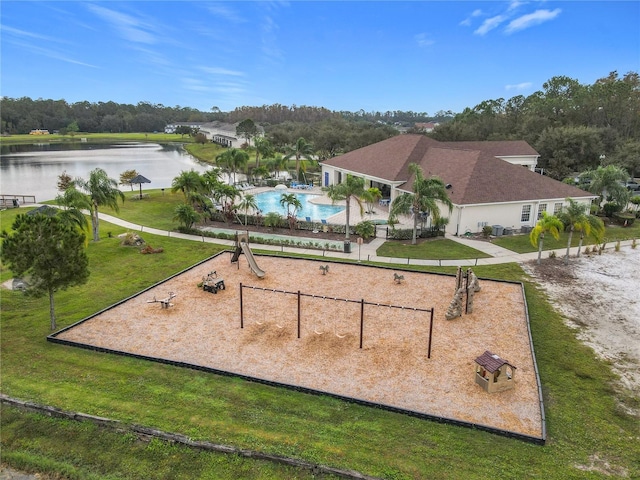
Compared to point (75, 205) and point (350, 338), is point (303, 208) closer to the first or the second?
point (75, 205)

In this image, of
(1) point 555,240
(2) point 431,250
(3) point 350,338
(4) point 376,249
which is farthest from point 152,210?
(1) point 555,240

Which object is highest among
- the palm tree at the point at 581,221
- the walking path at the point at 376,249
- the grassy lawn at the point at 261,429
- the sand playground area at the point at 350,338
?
the palm tree at the point at 581,221

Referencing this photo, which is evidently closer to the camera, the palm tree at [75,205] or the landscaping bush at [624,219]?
the palm tree at [75,205]

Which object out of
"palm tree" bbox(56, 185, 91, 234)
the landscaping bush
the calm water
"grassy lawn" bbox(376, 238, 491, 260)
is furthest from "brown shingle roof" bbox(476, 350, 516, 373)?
the calm water

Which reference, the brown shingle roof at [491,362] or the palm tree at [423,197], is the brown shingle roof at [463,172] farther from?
the brown shingle roof at [491,362]

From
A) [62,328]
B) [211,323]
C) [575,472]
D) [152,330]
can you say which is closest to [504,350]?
[575,472]

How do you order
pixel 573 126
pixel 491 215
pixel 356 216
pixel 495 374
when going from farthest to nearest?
pixel 573 126, pixel 356 216, pixel 491 215, pixel 495 374

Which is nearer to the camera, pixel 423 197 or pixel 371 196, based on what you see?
pixel 423 197

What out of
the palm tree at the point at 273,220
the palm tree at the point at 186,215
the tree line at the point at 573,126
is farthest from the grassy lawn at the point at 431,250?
the tree line at the point at 573,126

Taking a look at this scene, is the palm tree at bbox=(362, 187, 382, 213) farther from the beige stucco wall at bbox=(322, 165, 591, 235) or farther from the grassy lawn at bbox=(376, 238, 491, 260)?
the beige stucco wall at bbox=(322, 165, 591, 235)
